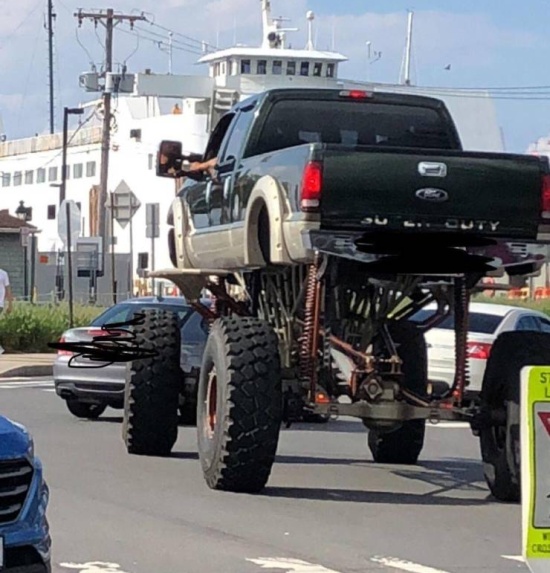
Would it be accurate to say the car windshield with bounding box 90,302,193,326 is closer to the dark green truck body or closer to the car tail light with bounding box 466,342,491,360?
the car tail light with bounding box 466,342,491,360

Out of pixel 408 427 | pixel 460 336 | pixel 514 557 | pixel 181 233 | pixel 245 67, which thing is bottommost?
pixel 408 427

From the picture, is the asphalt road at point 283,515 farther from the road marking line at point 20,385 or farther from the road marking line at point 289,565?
the road marking line at point 20,385

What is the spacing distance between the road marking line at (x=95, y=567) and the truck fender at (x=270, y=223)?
306 centimetres

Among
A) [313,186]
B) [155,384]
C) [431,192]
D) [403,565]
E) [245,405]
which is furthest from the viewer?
[155,384]

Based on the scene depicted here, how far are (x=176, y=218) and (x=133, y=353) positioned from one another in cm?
387

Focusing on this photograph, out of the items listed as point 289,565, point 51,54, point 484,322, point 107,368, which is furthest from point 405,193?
point 51,54

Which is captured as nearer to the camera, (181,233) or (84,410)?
(181,233)

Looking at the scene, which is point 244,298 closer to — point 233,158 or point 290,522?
point 233,158

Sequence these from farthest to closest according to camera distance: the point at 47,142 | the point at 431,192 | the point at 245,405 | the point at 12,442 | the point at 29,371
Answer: the point at 47,142, the point at 29,371, the point at 245,405, the point at 431,192, the point at 12,442

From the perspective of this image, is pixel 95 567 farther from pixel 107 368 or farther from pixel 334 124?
pixel 107 368

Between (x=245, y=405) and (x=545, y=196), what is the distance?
275 centimetres

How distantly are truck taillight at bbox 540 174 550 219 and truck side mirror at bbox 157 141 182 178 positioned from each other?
11.0 ft

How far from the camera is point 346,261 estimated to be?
1162 centimetres

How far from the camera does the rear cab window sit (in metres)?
12.9
